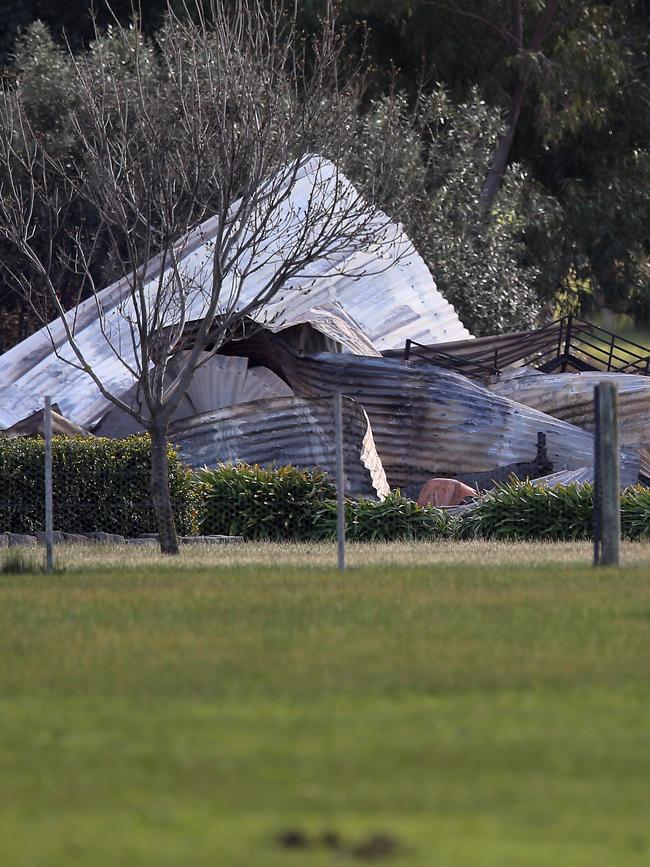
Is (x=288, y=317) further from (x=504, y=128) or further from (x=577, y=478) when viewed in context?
(x=504, y=128)

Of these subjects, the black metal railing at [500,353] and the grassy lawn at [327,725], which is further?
the black metal railing at [500,353]

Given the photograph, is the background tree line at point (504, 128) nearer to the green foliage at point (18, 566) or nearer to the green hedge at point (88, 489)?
the green hedge at point (88, 489)

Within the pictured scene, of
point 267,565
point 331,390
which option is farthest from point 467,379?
point 267,565

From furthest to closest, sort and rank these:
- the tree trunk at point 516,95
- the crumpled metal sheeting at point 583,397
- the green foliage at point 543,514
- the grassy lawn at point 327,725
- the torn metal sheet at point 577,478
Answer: the tree trunk at point 516,95, the crumpled metal sheeting at point 583,397, the torn metal sheet at point 577,478, the green foliage at point 543,514, the grassy lawn at point 327,725

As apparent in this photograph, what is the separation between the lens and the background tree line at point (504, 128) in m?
31.6

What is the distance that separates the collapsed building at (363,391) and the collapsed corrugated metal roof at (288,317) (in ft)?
0.09

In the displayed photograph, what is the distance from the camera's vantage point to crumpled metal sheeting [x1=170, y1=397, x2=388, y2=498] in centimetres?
2236

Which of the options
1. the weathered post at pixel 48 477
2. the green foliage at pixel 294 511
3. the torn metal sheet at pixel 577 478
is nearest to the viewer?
the weathered post at pixel 48 477

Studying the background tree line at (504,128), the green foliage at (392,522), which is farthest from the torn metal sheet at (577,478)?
the background tree line at (504,128)

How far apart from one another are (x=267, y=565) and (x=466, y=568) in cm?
194

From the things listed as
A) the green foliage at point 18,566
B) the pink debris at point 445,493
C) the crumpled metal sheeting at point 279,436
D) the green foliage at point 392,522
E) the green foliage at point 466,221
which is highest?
the green foliage at point 466,221

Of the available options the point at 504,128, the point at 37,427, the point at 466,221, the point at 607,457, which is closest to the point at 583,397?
the point at 37,427

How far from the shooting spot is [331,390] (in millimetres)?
24625

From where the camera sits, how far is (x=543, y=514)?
20.1 metres
